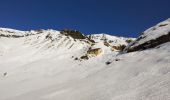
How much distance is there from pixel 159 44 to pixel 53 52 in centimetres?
4050

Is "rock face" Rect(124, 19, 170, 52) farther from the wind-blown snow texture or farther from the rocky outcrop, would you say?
the wind-blown snow texture

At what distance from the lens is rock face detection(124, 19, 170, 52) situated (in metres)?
37.9

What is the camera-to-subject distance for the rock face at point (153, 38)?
124ft

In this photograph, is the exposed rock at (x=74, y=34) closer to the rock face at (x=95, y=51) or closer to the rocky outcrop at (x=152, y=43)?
the rock face at (x=95, y=51)

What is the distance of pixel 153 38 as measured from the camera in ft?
129

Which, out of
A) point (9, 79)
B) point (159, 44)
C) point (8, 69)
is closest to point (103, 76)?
point (159, 44)

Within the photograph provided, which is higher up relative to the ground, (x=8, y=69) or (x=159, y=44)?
(x=8, y=69)

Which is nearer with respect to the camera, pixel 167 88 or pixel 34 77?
pixel 167 88

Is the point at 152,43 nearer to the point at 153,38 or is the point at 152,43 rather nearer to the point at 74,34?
the point at 153,38

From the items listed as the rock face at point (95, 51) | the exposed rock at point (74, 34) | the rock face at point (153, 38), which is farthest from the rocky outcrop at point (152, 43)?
the exposed rock at point (74, 34)

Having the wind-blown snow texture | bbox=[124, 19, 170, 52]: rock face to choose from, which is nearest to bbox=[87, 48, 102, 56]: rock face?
the wind-blown snow texture

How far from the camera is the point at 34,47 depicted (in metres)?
84.4

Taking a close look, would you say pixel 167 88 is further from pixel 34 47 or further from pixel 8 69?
pixel 34 47

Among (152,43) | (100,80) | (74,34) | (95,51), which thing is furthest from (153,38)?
(74,34)
